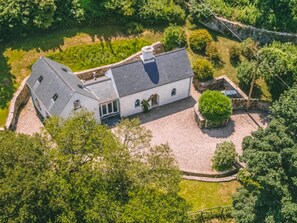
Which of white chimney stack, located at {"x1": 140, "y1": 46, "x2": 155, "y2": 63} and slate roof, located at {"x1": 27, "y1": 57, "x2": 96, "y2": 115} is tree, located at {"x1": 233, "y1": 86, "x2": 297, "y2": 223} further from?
slate roof, located at {"x1": 27, "y1": 57, "x2": 96, "y2": 115}

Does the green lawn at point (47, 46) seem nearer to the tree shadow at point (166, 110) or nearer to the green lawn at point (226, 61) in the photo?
the green lawn at point (226, 61)

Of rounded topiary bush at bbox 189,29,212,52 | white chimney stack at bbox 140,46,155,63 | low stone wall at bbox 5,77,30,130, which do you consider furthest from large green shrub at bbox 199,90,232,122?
low stone wall at bbox 5,77,30,130

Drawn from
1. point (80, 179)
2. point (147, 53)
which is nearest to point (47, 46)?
point (147, 53)

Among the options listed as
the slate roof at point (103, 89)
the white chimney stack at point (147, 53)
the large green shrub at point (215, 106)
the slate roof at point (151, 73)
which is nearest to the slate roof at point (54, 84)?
the slate roof at point (103, 89)

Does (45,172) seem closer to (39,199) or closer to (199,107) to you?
(39,199)

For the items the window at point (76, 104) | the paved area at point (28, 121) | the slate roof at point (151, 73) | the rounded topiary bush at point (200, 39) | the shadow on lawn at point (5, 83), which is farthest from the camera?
the rounded topiary bush at point (200, 39)
